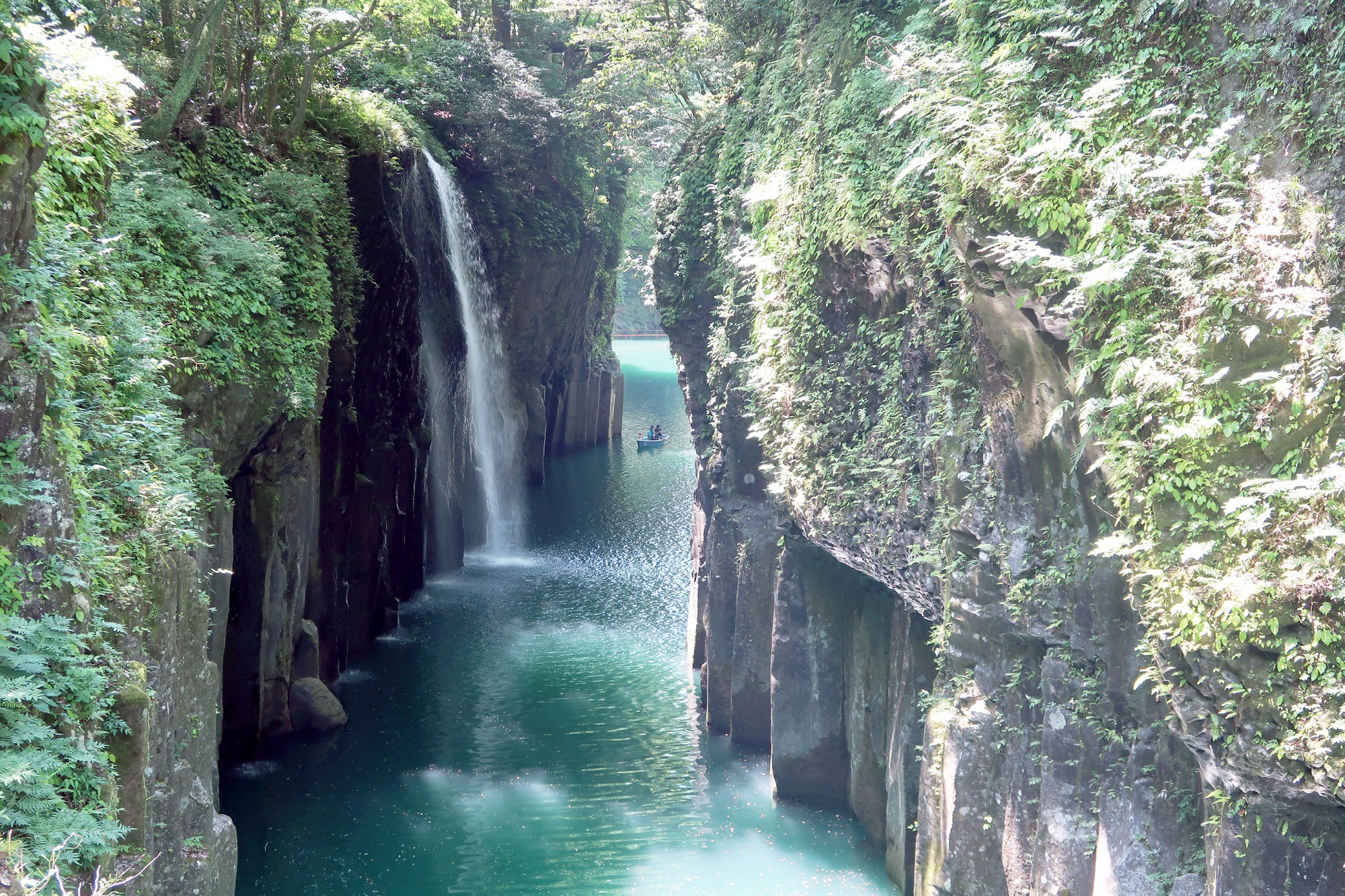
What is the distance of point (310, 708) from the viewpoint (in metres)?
15.1

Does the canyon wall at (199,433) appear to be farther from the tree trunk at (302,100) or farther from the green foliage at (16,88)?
the tree trunk at (302,100)

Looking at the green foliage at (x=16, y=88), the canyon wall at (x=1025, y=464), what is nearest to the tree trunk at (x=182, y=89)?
the canyon wall at (x=1025, y=464)

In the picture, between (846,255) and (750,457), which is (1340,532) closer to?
(846,255)

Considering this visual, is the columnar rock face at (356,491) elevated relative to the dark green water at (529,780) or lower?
elevated

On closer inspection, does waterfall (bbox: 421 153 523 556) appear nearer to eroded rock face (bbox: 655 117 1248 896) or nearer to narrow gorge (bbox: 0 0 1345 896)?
narrow gorge (bbox: 0 0 1345 896)

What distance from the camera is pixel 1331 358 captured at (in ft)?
19.6

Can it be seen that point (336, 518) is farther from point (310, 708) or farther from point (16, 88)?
point (16, 88)

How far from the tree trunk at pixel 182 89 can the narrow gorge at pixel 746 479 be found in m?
0.07

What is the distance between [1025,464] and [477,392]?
18609mm

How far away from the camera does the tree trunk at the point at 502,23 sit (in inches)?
1125

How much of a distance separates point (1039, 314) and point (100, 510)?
6955mm

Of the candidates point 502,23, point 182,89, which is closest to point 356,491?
point 182,89

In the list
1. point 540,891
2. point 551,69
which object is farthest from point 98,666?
point 551,69

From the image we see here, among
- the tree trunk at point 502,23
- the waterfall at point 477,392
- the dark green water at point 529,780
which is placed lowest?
the dark green water at point 529,780
